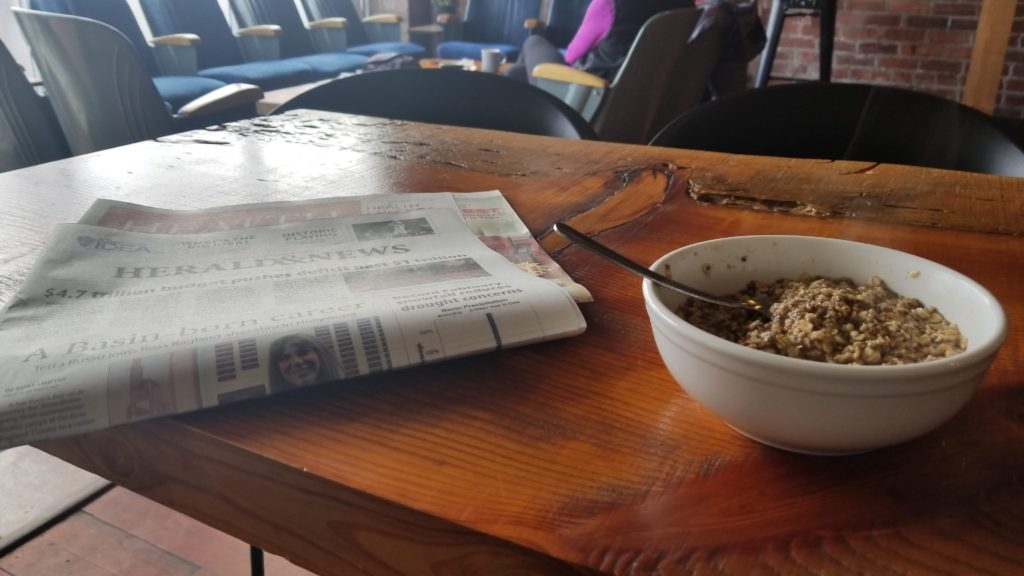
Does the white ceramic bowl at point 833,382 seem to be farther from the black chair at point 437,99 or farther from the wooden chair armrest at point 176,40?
the wooden chair armrest at point 176,40

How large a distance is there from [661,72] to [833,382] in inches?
91.4

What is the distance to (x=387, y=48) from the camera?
219 inches

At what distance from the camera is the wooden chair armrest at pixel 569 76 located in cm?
228

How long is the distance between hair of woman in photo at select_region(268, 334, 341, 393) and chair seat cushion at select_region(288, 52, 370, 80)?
459 centimetres

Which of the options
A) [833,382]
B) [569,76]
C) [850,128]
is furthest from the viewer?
[569,76]

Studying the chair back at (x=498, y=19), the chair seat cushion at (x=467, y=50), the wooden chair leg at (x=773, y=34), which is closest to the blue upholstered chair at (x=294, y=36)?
the chair seat cushion at (x=467, y=50)

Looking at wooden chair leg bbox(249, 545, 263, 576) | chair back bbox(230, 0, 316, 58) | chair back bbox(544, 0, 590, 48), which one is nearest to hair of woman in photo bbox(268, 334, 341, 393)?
wooden chair leg bbox(249, 545, 263, 576)

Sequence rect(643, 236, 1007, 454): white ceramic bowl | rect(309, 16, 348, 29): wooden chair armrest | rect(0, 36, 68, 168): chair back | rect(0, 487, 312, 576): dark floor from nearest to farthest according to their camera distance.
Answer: rect(643, 236, 1007, 454): white ceramic bowl < rect(0, 487, 312, 576): dark floor < rect(0, 36, 68, 168): chair back < rect(309, 16, 348, 29): wooden chair armrest

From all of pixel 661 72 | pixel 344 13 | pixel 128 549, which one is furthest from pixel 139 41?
pixel 128 549

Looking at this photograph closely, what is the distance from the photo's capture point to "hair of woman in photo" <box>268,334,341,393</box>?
1.20 feet

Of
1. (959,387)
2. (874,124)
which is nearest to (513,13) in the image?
(874,124)

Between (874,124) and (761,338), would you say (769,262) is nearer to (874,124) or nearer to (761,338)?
(761,338)

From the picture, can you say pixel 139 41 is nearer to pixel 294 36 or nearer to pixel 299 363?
pixel 294 36

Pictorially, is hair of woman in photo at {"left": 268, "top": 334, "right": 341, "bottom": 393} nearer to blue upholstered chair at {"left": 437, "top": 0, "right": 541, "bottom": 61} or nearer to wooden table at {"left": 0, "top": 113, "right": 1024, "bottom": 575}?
wooden table at {"left": 0, "top": 113, "right": 1024, "bottom": 575}
